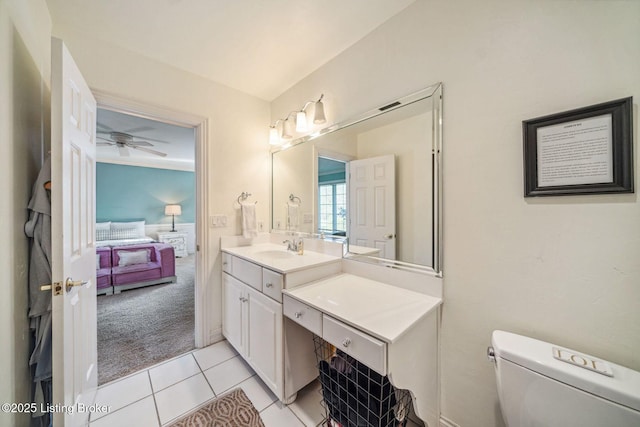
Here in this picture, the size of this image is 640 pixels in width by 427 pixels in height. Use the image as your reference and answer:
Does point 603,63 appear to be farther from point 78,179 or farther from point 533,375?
point 78,179

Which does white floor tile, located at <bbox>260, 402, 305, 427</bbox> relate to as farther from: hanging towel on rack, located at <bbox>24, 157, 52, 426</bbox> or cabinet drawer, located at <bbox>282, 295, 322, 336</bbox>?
hanging towel on rack, located at <bbox>24, 157, 52, 426</bbox>

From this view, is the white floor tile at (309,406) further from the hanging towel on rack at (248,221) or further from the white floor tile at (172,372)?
the hanging towel on rack at (248,221)

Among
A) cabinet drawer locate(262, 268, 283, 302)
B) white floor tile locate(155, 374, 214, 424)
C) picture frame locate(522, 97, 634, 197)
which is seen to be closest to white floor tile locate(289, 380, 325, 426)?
white floor tile locate(155, 374, 214, 424)

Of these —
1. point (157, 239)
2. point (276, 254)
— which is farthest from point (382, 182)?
point (157, 239)

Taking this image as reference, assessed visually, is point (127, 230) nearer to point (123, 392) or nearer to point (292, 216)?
point (123, 392)

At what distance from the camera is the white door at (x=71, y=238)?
94 centimetres

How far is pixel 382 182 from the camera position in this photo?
154cm

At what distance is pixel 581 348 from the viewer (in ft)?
2.85

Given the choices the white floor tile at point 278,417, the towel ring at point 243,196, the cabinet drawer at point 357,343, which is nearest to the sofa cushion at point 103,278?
the towel ring at point 243,196

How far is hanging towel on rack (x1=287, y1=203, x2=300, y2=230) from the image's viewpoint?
223 centimetres

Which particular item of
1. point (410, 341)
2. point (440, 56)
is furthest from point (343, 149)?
point (410, 341)

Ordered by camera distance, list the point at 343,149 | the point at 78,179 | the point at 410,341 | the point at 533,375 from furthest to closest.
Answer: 1. the point at 343,149
2. the point at 78,179
3. the point at 410,341
4. the point at 533,375

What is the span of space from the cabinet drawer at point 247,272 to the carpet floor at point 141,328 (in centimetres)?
90

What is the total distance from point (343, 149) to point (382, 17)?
85cm
